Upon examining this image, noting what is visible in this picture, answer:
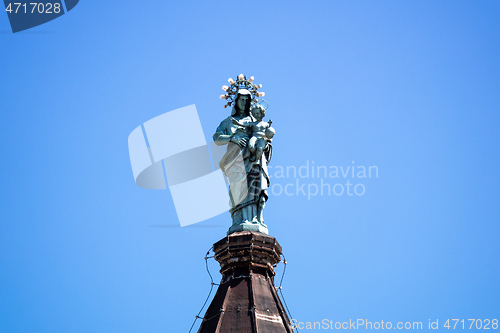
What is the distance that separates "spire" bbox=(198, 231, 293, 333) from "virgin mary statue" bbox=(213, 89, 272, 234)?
0.50m

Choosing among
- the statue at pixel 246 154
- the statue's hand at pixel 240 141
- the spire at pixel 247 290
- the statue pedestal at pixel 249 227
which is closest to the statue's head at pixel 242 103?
the statue at pixel 246 154

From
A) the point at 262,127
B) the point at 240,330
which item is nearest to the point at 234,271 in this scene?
the point at 240,330

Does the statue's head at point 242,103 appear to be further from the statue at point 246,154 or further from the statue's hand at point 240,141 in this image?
the statue's hand at point 240,141

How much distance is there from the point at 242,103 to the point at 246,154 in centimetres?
156

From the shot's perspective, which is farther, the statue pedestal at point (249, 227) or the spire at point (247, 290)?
the statue pedestal at point (249, 227)

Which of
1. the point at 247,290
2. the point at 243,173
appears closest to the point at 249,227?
the point at 243,173

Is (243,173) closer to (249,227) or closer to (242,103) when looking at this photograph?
(249,227)

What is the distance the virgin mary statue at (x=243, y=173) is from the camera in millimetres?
17109

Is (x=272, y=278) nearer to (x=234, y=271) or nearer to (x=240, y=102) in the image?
(x=234, y=271)

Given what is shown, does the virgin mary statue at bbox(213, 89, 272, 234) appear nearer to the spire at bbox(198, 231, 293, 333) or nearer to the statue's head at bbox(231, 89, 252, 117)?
the statue's head at bbox(231, 89, 252, 117)

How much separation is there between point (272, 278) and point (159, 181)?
4.53 metres

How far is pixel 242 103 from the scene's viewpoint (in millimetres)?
18578

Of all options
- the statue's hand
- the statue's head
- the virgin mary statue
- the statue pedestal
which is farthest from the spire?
the statue's head

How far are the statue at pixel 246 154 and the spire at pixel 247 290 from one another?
492 millimetres
